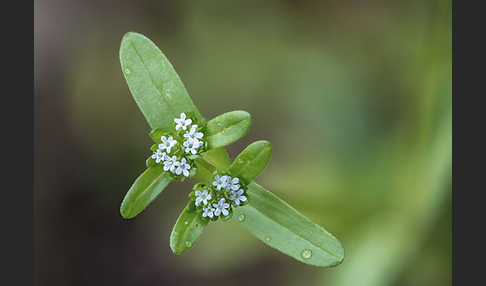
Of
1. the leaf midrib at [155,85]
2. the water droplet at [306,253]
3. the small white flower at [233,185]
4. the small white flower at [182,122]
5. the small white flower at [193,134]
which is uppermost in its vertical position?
the leaf midrib at [155,85]

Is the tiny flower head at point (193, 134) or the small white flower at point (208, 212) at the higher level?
the tiny flower head at point (193, 134)

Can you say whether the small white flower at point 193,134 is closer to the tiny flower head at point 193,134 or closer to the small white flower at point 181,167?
the tiny flower head at point 193,134

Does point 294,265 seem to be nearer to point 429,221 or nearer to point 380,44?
point 429,221

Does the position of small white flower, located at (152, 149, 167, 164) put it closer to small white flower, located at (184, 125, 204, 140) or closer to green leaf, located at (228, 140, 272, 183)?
small white flower, located at (184, 125, 204, 140)

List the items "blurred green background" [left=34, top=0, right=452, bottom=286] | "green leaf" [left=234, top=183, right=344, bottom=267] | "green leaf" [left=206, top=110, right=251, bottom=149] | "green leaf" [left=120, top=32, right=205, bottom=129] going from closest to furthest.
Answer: "green leaf" [left=206, top=110, right=251, bottom=149] → "green leaf" [left=234, top=183, right=344, bottom=267] → "green leaf" [left=120, top=32, right=205, bottom=129] → "blurred green background" [left=34, top=0, right=452, bottom=286]

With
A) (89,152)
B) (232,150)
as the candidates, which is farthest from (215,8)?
(89,152)

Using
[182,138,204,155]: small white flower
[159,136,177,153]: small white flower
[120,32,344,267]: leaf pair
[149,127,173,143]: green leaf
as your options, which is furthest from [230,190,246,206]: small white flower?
[149,127,173,143]: green leaf

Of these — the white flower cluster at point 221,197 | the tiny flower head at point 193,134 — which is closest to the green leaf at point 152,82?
the tiny flower head at point 193,134
